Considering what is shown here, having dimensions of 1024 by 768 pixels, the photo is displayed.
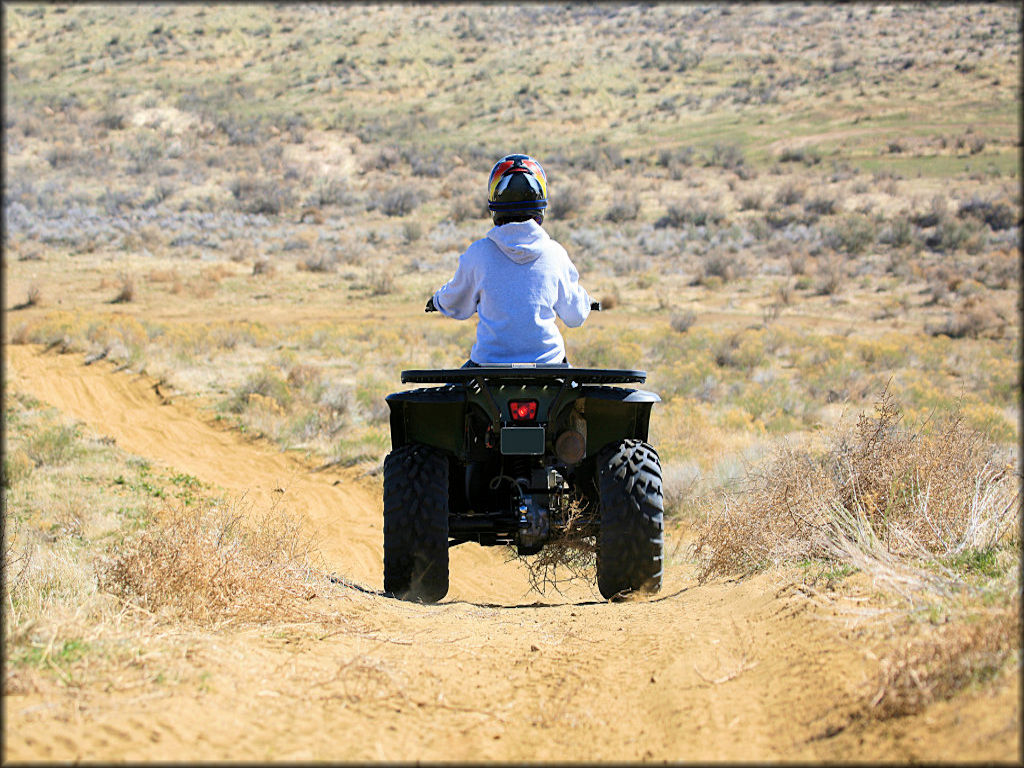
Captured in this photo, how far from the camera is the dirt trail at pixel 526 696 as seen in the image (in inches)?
116

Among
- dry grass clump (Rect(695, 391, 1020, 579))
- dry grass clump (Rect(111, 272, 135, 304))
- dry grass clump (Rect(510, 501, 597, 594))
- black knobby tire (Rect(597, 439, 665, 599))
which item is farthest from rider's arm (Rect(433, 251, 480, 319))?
dry grass clump (Rect(111, 272, 135, 304))

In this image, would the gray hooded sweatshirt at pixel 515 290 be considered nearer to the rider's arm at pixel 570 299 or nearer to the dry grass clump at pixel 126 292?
the rider's arm at pixel 570 299

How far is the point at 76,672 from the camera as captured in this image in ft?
11.5

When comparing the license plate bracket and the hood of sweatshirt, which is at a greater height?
the hood of sweatshirt

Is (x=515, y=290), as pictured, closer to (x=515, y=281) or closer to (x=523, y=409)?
(x=515, y=281)

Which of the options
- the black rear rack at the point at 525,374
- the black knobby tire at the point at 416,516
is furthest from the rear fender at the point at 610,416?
the black knobby tire at the point at 416,516

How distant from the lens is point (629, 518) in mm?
5438

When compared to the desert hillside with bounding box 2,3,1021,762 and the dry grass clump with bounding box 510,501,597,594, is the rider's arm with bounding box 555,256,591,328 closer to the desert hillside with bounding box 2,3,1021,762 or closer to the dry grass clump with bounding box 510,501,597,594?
the dry grass clump with bounding box 510,501,597,594

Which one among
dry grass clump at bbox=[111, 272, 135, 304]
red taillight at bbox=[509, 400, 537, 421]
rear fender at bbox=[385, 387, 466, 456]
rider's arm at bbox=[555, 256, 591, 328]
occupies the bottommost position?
dry grass clump at bbox=[111, 272, 135, 304]

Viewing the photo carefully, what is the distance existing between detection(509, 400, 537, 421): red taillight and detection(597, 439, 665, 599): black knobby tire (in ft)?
1.94

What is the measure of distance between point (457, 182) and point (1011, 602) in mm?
39292

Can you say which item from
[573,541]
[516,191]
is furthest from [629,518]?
[516,191]

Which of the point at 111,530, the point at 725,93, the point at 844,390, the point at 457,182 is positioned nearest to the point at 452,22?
the point at 725,93

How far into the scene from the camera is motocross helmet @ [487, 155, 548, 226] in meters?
5.66
